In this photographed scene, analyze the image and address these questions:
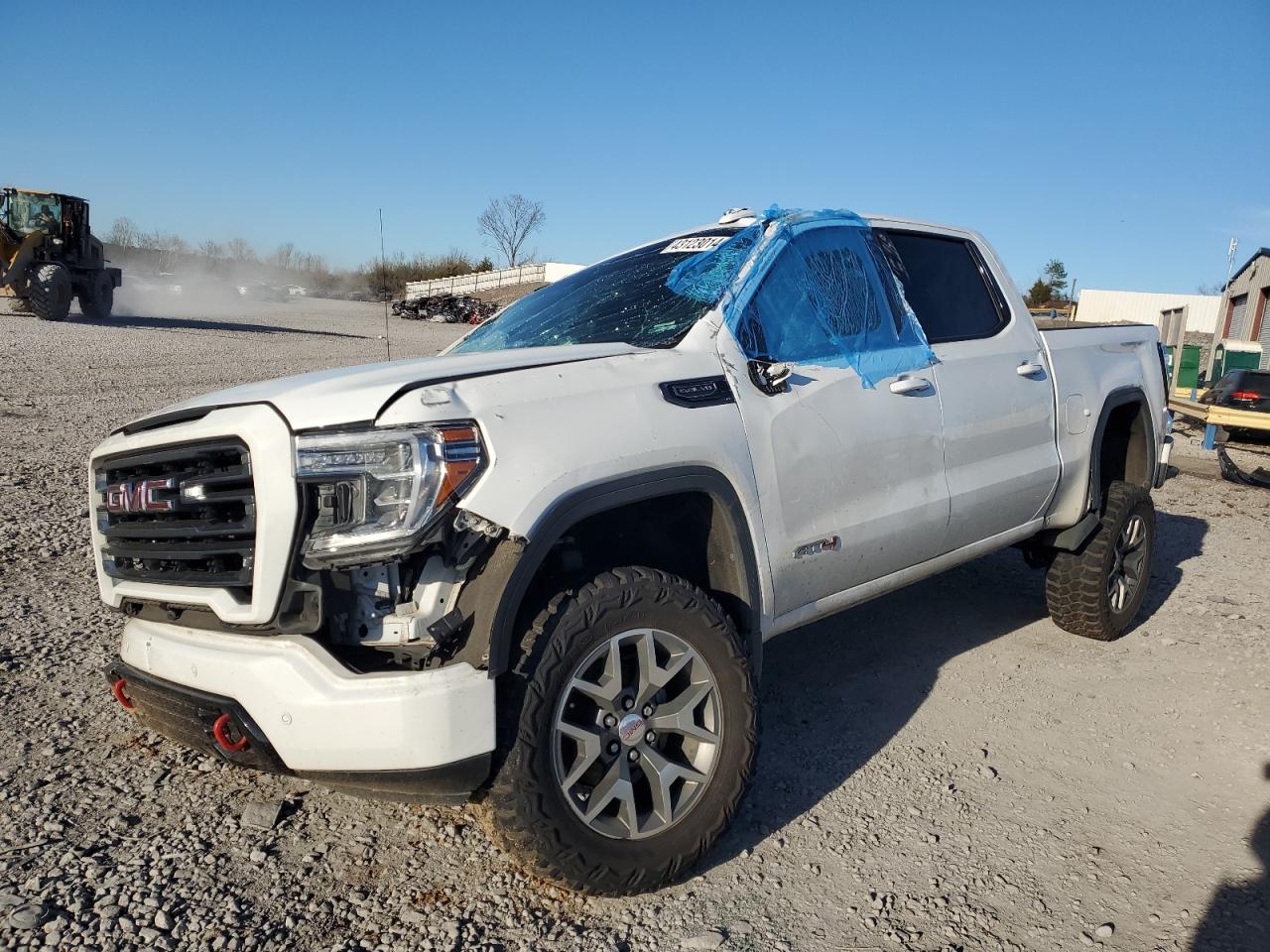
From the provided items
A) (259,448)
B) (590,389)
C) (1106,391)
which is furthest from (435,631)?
(1106,391)

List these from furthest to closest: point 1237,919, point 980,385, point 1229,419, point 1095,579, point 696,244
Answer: point 1229,419 < point 1095,579 < point 980,385 < point 696,244 < point 1237,919

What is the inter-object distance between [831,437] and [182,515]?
2.05 meters

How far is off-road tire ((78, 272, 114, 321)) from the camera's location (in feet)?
75.7

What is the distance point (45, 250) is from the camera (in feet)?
70.1

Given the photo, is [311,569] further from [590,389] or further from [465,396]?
[590,389]

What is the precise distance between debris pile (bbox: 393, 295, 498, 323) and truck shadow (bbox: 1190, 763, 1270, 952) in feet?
123

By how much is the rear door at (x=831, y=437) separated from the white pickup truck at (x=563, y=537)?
0.5 inches

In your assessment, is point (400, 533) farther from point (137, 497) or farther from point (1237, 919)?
point (1237, 919)

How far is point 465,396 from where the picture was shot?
2430 millimetres

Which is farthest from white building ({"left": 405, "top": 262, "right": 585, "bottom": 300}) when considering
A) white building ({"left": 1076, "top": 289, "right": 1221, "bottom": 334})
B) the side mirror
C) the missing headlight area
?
the missing headlight area

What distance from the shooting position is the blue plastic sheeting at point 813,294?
3287 millimetres

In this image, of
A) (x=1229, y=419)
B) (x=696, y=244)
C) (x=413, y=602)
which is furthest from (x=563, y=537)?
(x=1229, y=419)

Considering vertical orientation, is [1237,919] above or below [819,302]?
below

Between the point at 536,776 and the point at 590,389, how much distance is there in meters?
1.07
